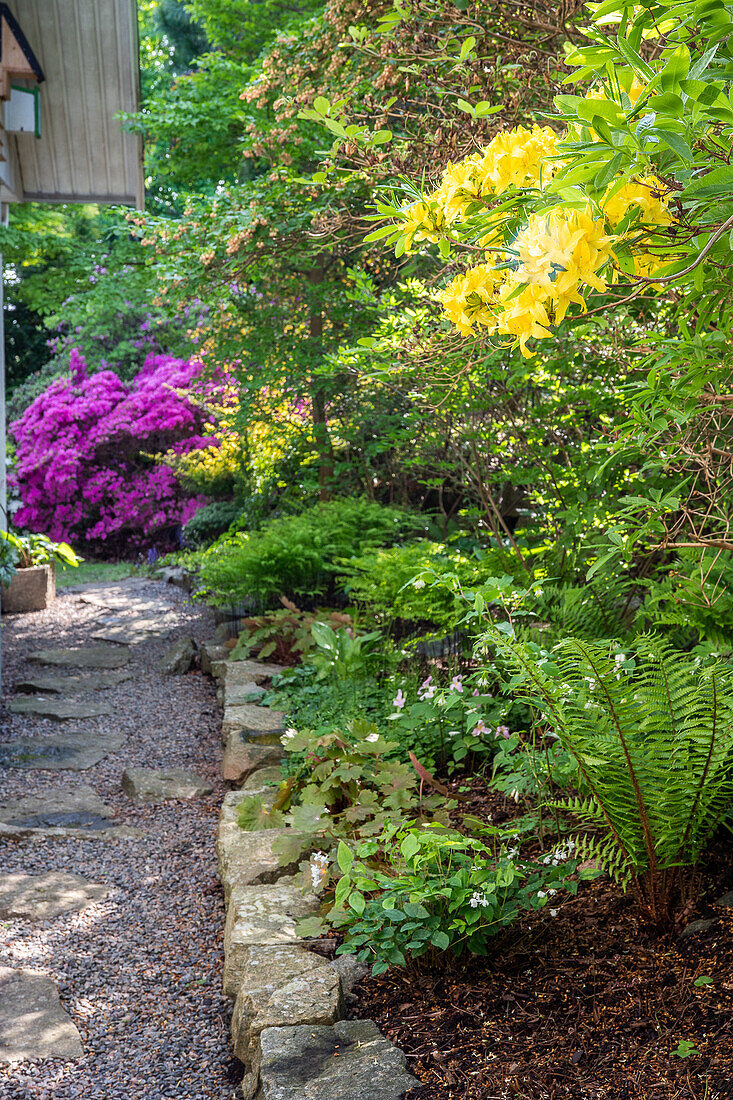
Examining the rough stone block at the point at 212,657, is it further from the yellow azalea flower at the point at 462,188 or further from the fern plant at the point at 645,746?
the yellow azalea flower at the point at 462,188

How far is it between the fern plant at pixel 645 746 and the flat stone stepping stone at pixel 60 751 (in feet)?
10.6

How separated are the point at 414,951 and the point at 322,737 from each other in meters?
1.23

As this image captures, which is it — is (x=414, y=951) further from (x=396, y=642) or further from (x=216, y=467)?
(x=216, y=467)

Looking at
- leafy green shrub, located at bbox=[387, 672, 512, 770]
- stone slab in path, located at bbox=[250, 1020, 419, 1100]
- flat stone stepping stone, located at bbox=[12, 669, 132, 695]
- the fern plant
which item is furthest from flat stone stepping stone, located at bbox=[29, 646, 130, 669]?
the fern plant

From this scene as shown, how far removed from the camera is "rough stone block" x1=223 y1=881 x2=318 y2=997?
2223mm

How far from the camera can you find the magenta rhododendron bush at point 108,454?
39.1 ft

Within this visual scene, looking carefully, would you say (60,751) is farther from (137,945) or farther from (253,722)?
(137,945)

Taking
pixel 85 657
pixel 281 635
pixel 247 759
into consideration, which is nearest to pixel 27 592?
pixel 85 657

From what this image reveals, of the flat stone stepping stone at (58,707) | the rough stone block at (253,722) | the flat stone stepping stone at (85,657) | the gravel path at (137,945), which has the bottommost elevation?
the flat stone stepping stone at (85,657)

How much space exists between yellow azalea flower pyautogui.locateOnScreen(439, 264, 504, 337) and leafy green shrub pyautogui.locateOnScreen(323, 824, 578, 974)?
3.64ft

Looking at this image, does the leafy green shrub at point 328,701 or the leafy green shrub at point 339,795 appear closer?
the leafy green shrub at point 339,795

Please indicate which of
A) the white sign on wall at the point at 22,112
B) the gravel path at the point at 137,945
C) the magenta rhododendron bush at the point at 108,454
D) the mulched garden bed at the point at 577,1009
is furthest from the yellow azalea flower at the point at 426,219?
the magenta rhododendron bush at the point at 108,454

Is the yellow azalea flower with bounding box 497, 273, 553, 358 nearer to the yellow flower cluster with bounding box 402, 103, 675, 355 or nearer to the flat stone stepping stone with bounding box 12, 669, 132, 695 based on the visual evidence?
the yellow flower cluster with bounding box 402, 103, 675, 355

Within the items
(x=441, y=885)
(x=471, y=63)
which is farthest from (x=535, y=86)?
(x=441, y=885)
